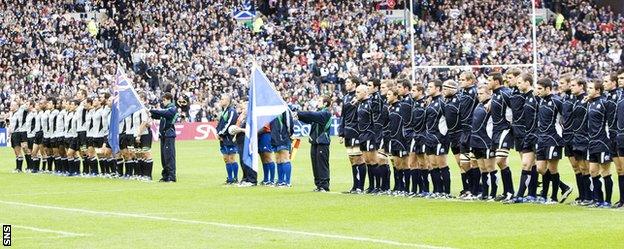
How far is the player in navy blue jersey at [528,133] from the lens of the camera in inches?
795

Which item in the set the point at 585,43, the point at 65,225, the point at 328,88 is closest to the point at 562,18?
the point at 585,43

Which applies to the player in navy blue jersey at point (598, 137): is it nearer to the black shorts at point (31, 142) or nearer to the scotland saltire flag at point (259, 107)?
the scotland saltire flag at point (259, 107)

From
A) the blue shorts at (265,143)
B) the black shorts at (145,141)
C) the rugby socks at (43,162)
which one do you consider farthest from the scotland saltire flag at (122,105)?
the rugby socks at (43,162)

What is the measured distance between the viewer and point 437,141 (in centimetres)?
2173

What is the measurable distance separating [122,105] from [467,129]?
32.8ft

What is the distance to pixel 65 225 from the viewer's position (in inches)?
713

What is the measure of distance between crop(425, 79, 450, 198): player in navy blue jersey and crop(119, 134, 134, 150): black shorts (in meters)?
9.12

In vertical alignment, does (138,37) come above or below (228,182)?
above

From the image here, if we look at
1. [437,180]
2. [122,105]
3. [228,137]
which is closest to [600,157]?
[437,180]

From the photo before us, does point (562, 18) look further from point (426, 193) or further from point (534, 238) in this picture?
point (534, 238)

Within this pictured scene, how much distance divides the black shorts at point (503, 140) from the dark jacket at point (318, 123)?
14.2 feet

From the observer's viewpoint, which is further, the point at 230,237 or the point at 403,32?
the point at 403,32

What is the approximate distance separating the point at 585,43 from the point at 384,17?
9040 mm

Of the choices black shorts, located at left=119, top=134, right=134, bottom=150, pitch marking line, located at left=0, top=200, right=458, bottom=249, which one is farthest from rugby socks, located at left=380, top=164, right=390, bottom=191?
black shorts, located at left=119, top=134, right=134, bottom=150
